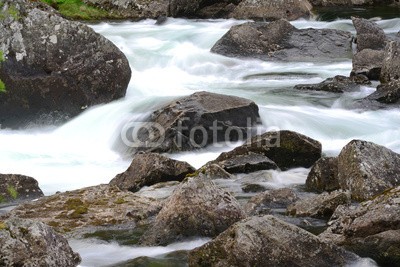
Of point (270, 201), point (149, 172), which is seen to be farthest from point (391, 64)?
point (270, 201)

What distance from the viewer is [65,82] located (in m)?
14.3

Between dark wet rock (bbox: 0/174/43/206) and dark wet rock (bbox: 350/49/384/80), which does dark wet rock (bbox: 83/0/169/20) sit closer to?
dark wet rock (bbox: 350/49/384/80)

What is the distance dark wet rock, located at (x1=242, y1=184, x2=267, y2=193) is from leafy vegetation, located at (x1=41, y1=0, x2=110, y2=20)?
65.5 ft

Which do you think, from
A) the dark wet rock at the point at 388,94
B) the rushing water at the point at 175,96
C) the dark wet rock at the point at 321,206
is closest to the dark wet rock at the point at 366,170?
the dark wet rock at the point at 321,206

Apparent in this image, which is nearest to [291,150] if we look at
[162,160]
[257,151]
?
[257,151]

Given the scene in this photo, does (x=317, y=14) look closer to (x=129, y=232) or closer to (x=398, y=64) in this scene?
(x=398, y=64)

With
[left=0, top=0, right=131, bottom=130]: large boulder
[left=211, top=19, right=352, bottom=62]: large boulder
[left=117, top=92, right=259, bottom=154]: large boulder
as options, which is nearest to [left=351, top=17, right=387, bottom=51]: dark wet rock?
[left=211, top=19, right=352, bottom=62]: large boulder

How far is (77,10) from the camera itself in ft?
96.1

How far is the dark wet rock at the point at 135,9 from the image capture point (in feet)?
92.5

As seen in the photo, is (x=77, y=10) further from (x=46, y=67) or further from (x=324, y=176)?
(x=324, y=176)

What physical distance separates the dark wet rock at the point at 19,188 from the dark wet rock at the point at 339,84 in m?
7.87

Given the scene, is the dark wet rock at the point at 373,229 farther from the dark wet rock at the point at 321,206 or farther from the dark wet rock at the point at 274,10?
the dark wet rock at the point at 274,10

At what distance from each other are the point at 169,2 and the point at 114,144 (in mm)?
15087

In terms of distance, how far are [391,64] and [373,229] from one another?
33.0ft
